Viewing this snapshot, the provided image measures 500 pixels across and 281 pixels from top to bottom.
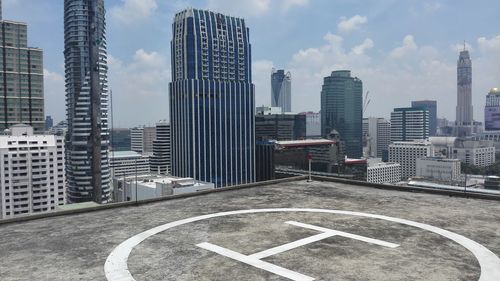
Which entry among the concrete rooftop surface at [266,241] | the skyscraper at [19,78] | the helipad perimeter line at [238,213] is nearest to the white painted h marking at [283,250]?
the concrete rooftop surface at [266,241]

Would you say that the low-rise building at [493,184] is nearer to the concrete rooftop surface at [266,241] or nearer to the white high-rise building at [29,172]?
the concrete rooftop surface at [266,241]

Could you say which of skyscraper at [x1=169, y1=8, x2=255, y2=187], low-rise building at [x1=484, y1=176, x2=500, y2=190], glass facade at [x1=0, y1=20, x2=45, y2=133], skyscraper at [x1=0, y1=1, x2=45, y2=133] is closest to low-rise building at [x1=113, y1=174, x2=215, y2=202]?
skyscraper at [x1=169, y1=8, x2=255, y2=187]

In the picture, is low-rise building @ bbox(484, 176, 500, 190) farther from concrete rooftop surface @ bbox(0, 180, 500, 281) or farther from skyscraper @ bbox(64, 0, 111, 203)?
skyscraper @ bbox(64, 0, 111, 203)

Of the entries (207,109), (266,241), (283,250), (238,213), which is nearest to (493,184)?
(207,109)

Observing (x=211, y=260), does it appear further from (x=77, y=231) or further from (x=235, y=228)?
(x=77, y=231)

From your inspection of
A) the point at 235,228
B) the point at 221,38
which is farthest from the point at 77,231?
the point at 221,38
